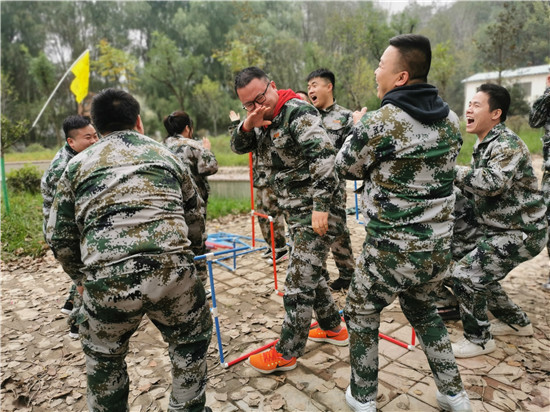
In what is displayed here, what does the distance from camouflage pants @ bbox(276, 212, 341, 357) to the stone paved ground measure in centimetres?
35

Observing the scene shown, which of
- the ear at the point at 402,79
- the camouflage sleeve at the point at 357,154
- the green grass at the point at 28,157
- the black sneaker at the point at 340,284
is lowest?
the green grass at the point at 28,157

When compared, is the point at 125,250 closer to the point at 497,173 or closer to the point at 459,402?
the point at 459,402

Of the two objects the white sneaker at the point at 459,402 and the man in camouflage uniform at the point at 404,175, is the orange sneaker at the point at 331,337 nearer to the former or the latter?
the white sneaker at the point at 459,402

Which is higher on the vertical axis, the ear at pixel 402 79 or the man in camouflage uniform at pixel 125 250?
the ear at pixel 402 79

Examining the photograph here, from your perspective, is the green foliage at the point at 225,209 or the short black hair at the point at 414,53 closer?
the short black hair at the point at 414,53

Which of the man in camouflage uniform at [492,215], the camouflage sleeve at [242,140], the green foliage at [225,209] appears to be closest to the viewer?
the man in camouflage uniform at [492,215]

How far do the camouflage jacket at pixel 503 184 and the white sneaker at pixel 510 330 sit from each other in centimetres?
100

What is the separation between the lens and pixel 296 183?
292 cm

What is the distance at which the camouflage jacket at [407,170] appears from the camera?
2.10 meters

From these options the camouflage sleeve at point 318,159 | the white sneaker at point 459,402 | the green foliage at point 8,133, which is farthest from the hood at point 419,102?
the green foliage at point 8,133

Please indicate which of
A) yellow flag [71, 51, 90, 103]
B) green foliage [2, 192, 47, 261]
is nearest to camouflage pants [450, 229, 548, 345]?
green foliage [2, 192, 47, 261]

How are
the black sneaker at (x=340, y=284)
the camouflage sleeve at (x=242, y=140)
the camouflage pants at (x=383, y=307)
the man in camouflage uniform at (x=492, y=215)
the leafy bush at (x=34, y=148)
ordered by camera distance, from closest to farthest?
the camouflage pants at (x=383, y=307), the man in camouflage uniform at (x=492, y=215), the camouflage sleeve at (x=242, y=140), the black sneaker at (x=340, y=284), the leafy bush at (x=34, y=148)

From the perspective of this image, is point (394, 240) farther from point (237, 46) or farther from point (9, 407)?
point (237, 46)

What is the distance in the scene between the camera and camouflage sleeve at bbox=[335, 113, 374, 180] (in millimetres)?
2156
